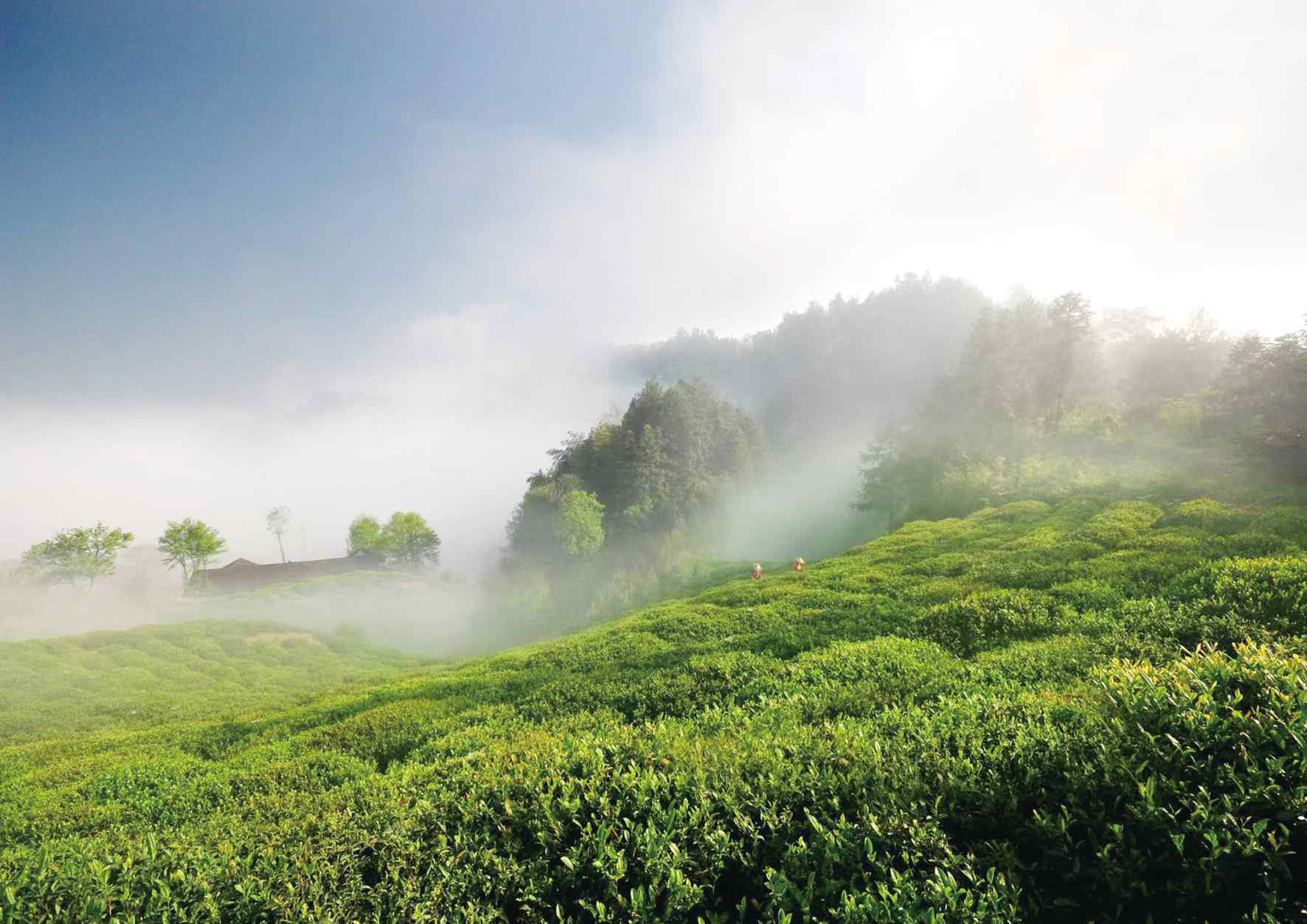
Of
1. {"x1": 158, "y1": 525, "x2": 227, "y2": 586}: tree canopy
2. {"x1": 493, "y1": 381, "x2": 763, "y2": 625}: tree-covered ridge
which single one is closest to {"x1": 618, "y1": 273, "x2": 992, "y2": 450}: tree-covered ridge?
{"x1": 493, "y1": 381, "x2": 763, "y2": 625}: tree-covered ridge

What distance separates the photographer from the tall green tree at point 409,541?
274 feet

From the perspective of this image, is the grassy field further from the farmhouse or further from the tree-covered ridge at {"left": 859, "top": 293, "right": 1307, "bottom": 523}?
the farmhouse

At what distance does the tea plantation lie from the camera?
301 centimetres

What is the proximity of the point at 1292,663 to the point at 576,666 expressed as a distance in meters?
11.5

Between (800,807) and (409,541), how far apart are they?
9036cm

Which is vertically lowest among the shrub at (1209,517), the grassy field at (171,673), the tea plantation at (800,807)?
the grassy field at (171,673)

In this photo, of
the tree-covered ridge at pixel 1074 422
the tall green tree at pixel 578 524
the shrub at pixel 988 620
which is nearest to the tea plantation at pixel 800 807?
the shrub at pixel 988 620

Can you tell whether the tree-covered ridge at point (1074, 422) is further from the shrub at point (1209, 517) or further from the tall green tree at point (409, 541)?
the tall green tree at point (409, 541)

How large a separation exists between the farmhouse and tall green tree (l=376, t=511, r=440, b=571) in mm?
4227

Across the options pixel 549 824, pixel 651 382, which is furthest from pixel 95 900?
pixel 651 382

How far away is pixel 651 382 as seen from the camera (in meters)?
64.1

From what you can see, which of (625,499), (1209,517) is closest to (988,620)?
(1209,517)

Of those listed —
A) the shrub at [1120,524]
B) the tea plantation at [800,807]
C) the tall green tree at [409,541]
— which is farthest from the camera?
the tall green tree at [409,541]

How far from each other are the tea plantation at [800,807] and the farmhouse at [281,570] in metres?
88.4
